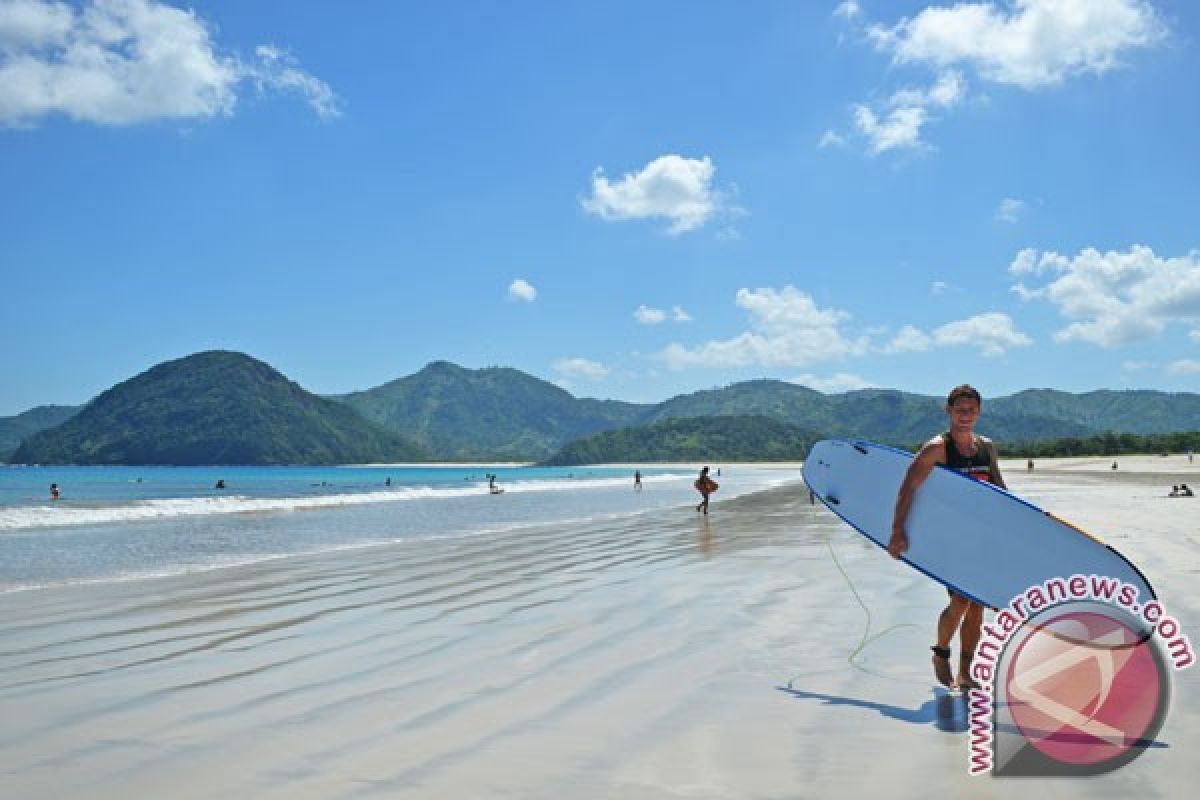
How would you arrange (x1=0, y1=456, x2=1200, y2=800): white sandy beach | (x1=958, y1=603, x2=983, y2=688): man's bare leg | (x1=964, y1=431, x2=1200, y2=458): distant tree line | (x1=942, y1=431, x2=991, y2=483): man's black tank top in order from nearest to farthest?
(x1=0, y1=456, x2=1200, y2=800): white sandy beach < (x1=958, y1=603, x2=983, y2=688): man's bare leg < (x1=942, y1=431, x2=991, y2=483): man's black tank top < (x1=964, y1=431, x2=1200, y2=458): distant tree line

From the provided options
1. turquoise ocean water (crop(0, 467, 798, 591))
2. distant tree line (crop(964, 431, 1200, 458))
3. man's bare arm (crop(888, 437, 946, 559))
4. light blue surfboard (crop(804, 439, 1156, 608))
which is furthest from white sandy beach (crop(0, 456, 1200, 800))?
distant tree line (crop(964, 431, 1200, 458))

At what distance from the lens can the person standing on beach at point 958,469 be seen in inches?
211

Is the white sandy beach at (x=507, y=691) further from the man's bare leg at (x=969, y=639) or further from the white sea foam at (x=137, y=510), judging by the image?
the white sea foam at (x=137, y=510)

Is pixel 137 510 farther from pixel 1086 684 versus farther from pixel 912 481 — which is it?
pixel 1086 684

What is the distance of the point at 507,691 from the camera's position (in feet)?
18.5

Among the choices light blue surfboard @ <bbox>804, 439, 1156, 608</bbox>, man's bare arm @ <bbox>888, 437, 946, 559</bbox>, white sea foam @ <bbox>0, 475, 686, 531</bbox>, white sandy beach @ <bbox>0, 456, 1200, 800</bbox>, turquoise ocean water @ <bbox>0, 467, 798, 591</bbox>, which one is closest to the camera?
white sandy beach @ <bbox>0, 456, 1200, 800</bbox>

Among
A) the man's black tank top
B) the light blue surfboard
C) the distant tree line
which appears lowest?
the distant tree line

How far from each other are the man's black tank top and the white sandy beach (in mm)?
1461

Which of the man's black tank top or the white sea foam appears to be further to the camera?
the white sea foam

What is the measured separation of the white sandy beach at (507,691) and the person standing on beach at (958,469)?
0.94 feet

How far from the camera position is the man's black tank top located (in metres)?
5.58

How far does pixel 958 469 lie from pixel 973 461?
0.11m

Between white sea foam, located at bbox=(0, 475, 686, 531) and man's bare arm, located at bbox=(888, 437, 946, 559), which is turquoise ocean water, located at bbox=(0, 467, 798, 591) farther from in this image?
man's bare arm, located at bbox=(888, 437, 946, 559)

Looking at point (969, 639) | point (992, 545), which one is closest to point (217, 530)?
point (969, 639)
